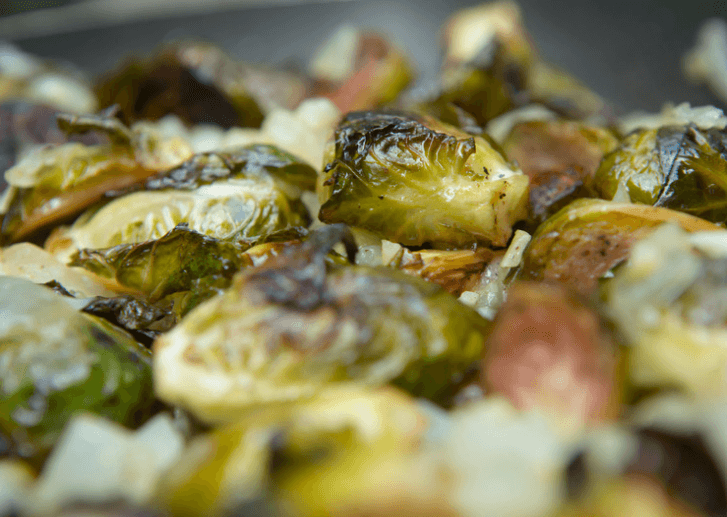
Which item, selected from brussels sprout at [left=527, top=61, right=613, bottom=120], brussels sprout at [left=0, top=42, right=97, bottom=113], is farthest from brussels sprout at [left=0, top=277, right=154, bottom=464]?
brussels sprout at [left=527, top=61, right=613, bottom=120]

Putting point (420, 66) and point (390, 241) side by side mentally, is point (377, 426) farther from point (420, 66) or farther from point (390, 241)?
point (420, 66)

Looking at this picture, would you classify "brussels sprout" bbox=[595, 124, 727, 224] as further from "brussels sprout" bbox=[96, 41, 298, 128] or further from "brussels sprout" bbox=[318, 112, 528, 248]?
"brussels sprout" bbox=[96, 41, 298, 128]

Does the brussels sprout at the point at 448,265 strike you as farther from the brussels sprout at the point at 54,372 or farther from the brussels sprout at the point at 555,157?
the brussels sprout at the point at 54,372

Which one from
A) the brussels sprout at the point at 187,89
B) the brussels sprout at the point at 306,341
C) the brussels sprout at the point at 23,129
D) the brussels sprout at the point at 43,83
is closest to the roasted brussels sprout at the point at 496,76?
the brussels sprout at the point at 306,341

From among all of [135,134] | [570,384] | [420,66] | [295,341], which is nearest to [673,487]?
[570,384]

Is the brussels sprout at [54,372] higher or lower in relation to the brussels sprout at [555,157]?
lower

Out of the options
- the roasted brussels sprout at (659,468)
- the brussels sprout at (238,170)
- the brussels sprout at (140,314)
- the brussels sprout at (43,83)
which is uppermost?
the brussels sprout at (238,170)

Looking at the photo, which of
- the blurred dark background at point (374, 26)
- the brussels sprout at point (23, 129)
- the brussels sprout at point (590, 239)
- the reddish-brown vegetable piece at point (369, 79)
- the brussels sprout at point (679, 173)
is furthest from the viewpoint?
the blurred dark background at point (374, 26)

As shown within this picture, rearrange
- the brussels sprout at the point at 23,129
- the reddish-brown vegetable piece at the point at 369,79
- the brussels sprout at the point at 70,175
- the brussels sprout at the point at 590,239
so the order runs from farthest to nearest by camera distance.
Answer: the reddish-brown vegetable piece at the point at 369,79 < the brussels sprout at the point at 23,129 < the brussels sprout at the point at 70,175 < the brussels sprout at the point at 590,239

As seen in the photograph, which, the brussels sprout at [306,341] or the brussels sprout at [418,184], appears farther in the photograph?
the brussels sprout at [418,184]
